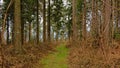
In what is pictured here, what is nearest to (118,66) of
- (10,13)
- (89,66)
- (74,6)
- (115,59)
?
(115,59)

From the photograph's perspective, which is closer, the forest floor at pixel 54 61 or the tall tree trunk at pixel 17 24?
the tall tree trunk at pixel 17 24

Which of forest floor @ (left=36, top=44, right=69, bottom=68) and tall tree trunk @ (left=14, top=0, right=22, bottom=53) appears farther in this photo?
forest floor @ (left=36, top=44, right=69, bottom=68)

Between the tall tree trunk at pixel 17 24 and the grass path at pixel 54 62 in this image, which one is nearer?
the tall tree trunk at pixel 17 24

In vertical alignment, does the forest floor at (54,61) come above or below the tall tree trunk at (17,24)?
below

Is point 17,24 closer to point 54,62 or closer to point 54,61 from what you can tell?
point 54,62

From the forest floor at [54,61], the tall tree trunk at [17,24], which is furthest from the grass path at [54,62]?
the tall tree trunk at [17,24]

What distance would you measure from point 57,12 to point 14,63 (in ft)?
92.4

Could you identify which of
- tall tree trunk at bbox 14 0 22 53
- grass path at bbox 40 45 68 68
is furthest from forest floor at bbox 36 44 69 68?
tall tree trunk at bbox 14 0 22 53

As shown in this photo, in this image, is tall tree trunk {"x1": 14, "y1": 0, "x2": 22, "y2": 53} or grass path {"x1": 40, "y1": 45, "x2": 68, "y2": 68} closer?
tall tree trunk {"x1": 14, "y1": 0, "x2": 22, "y2": 53}

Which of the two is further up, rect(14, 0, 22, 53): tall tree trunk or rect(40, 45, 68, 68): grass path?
rect(14, 0, 22, 53): tall tree trunk

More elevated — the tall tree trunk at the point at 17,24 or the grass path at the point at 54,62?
the tall tree trunk at the point at 17,24

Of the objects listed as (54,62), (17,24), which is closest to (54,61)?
(54,62)

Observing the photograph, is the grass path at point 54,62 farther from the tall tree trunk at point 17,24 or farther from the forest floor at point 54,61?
the tall tree trunk at point 17,24

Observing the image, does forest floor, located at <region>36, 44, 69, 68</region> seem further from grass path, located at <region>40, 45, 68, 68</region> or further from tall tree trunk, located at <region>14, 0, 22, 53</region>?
tall tree trunk, located at <region>14, 0, 22, 53</region>
